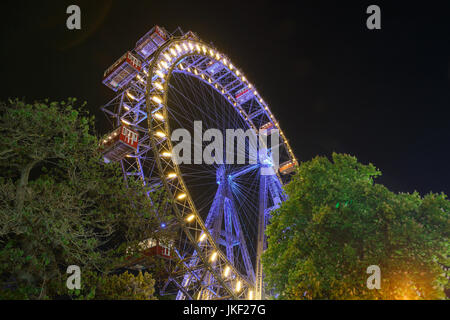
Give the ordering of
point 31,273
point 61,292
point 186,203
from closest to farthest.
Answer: point 31,273 → point 61,292 → point 186,203

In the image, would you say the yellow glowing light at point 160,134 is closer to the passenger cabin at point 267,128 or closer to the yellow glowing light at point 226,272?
the yellow glowing light at point 226,272

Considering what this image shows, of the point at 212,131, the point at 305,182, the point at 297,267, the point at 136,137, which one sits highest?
the point at 212,131

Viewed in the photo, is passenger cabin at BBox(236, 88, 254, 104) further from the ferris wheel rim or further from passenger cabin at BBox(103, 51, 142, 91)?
passenger cabin at BBox(103, 51, 142, 91)

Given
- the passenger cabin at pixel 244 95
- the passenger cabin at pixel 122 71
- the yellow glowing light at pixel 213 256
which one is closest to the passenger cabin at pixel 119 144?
the passenger cabin at pixel 122 71

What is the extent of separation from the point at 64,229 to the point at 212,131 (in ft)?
46.9

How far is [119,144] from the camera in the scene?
1608 centimetres

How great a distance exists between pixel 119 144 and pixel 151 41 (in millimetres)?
8868

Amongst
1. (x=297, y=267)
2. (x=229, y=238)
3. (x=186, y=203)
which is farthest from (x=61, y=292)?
(x=229, y=238)

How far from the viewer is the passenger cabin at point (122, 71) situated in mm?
19672

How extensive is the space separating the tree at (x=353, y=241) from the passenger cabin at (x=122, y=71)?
13.8m

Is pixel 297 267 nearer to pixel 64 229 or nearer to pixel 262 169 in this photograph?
pixel 64 229

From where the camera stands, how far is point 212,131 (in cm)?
2131

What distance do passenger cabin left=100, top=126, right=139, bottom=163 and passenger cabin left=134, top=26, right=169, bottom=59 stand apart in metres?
7.46
